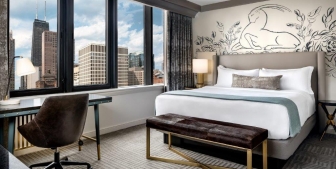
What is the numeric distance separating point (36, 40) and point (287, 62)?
13.2ft

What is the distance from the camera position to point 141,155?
9.43 feet

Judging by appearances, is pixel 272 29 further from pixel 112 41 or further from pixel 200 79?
pixel 112 41

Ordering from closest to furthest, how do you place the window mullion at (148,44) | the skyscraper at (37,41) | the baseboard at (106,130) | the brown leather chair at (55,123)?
the brown leather chair at (55,123)
the baseboard at (106,130)
the skyscraper at (37,41)
the window mullion at (148,44)

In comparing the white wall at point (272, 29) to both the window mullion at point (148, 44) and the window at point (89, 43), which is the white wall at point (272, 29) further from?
the window at point (89, 43)

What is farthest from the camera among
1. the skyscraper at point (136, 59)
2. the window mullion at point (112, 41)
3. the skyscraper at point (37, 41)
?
the skyscraper at point (136, 59)

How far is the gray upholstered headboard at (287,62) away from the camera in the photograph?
3.79 m

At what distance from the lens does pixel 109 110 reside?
12.6ft

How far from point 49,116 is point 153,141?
1.70 meters

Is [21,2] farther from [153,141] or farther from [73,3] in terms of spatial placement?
[153,141]

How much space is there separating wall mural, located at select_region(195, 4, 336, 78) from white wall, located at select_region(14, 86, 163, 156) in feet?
5.38

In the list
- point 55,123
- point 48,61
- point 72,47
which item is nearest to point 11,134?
point 55,123

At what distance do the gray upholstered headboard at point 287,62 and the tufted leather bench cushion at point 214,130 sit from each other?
2241 millimetres

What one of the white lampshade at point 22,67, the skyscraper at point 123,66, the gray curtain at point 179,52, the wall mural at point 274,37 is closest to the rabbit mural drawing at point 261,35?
the wall mural at point 274,37

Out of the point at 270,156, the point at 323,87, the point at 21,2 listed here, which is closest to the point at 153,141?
the point at 270,156
